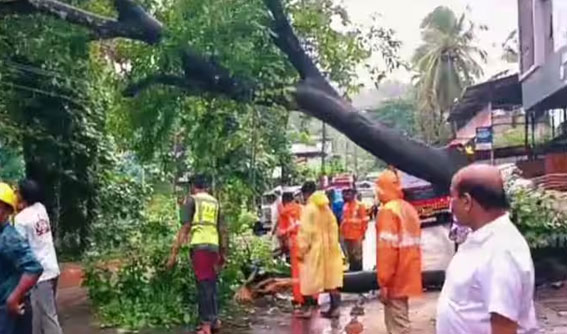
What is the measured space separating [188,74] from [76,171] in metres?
6.77

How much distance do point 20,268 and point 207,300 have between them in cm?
438

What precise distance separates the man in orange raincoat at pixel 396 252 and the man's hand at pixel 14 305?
3202 millimetres

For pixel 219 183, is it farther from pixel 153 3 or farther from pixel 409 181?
pixel 409 181

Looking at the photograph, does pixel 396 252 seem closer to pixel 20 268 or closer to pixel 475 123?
pixel 20 268

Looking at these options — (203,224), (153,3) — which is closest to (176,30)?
(153,3)

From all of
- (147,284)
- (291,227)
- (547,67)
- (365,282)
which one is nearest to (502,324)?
(147,284)

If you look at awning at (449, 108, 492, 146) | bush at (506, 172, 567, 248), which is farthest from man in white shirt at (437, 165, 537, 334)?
awning at (449, 108, 492, 146)

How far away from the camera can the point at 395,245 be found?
25.9 feet

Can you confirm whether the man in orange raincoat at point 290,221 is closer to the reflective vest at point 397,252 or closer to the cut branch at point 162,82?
the cut branch at point 162,82

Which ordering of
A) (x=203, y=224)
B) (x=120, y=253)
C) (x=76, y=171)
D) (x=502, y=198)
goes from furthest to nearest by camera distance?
(x=76, y=171) < (x=120, y=253) < (x=203, y=224) < (x=502, y=198)

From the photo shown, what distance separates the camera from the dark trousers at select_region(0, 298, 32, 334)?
5.92 metres

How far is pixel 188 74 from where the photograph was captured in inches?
494

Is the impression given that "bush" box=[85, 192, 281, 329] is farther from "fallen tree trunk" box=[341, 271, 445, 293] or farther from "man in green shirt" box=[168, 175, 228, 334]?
"fallen tree trunk" box=[341, 271, 445, 293]

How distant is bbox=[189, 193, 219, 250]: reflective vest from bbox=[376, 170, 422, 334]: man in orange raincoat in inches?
88.5
